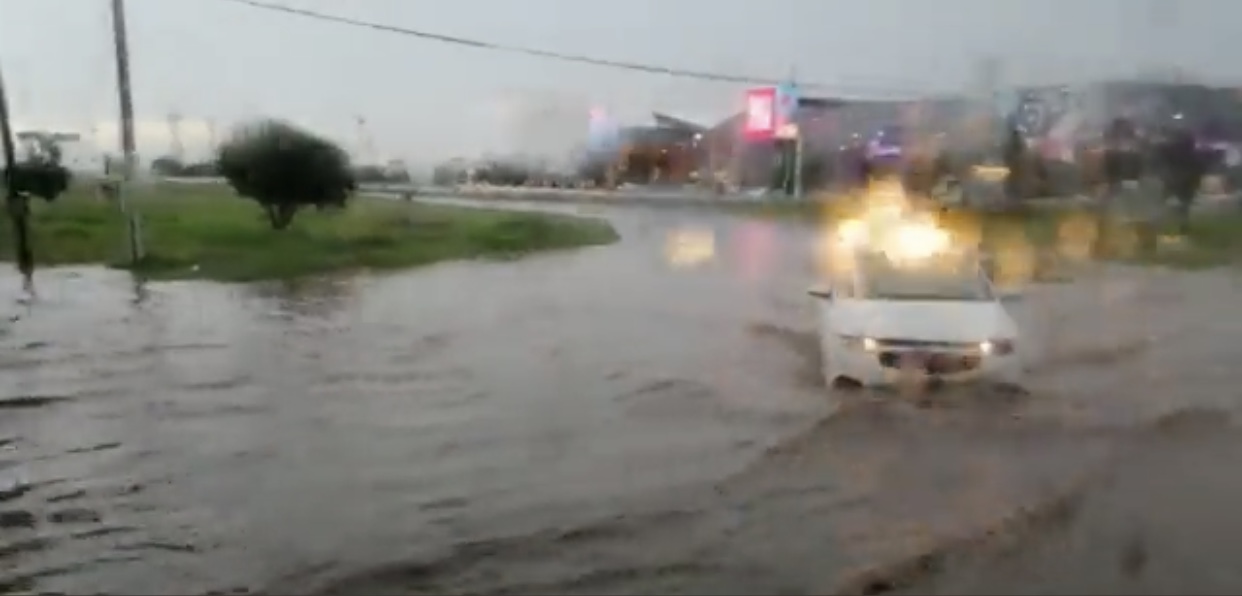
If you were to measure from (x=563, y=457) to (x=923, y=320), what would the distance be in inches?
137

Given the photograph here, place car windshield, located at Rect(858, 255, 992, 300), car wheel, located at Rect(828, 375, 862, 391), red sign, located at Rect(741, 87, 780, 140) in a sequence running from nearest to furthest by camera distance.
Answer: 1. car wheel, located at Rect(828, 375, 862, 391)
2. car windshield, located at Rect(858, 255, 992, 300)
3. red sign, located at Rect(741, 87, 780, 140)

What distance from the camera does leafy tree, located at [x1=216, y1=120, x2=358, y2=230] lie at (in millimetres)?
30125

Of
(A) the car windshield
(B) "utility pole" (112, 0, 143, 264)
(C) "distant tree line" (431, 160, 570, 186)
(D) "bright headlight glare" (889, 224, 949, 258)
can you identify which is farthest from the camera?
(B) "utility pole" (112, 0, 143, 264)

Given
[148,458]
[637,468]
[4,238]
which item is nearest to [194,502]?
[148,458]

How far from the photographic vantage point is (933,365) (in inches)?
459

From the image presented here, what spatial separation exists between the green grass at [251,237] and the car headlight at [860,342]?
49.5ft

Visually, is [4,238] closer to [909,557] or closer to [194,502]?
[194,502]

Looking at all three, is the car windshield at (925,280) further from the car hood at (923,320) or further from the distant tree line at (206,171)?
the distant tree line at (206,171)

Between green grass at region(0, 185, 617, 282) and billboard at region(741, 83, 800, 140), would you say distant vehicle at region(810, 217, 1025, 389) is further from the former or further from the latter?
billboard at region(741, 83, 800, 140)

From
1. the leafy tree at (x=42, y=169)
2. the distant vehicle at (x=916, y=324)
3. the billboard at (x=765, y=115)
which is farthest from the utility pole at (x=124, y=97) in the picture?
the billboard at (x=765, y=115)

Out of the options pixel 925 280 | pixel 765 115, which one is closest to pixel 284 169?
pixel 925 280

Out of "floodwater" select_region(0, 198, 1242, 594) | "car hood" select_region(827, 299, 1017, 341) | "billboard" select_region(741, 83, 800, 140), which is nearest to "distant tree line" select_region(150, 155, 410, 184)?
"floodwater" select_region(0, 198, 1242, 594)

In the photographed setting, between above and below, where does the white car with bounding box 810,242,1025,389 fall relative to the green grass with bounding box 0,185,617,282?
above

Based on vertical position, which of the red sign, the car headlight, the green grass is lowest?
the green grass
